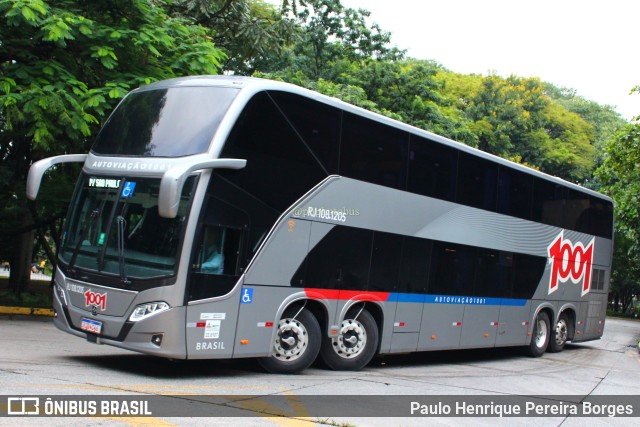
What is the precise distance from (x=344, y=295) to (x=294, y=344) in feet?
4.23

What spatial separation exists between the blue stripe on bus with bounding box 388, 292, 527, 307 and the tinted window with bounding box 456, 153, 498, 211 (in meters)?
1.85

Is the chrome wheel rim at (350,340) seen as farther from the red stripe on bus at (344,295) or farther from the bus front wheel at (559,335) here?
the bus front wheel at (559,335)

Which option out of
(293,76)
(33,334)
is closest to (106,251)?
(33,334)

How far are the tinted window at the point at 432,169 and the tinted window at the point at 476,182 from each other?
0.91ft

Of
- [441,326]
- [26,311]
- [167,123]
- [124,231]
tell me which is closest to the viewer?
[124,231]

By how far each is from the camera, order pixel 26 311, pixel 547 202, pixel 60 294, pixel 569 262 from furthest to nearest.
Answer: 1. pixel 569 262
2. pixel 547 202
3. pixel 26 311
4. pixel 60 294

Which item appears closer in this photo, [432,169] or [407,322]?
[407,322]

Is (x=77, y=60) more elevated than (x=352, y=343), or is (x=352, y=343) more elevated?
Result: (x=77, y=60)

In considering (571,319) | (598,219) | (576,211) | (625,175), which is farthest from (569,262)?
A: (625,175)

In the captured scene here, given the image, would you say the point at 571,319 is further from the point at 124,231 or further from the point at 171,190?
the point at 171,190

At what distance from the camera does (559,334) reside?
2008cm

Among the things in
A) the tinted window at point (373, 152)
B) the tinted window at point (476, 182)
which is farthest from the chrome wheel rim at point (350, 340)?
the tinted window at point (476, 182)

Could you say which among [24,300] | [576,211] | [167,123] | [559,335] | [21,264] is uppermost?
[576,211]

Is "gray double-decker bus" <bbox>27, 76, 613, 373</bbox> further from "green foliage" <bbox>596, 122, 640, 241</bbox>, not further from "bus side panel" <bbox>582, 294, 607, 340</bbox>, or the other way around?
"green foliage" <bbox>596, 122, 640, 241</bbox>
